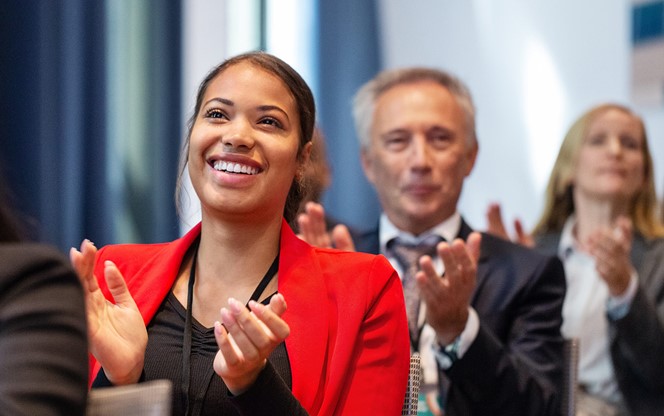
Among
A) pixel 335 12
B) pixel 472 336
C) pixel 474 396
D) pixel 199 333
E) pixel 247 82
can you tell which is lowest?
pixel 474 396

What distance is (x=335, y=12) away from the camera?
495 centimetres

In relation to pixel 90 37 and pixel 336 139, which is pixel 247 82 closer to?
pixel 90 37

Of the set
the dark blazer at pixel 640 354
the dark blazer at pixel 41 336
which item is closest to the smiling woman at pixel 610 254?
the dark blazer at pixel 640 354

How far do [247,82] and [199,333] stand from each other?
0.45 metres

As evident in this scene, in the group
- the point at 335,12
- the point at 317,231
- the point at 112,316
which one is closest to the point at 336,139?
the point at 335,12

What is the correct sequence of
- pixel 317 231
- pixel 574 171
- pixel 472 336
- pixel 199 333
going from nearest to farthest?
pixel 199 333, pixel 472 336, pixel 317 231, pixel 574 171

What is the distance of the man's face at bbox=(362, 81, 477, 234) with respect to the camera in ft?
8.65

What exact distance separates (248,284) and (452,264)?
0.56m

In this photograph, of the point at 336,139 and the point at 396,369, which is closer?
the point at 396,369

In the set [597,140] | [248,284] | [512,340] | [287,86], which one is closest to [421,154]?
[512,340]

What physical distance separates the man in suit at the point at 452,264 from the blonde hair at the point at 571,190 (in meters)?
0.93

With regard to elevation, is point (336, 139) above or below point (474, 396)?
above

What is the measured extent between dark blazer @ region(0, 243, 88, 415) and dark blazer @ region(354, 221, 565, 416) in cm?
140

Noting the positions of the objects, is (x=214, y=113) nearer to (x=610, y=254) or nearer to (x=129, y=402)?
(x=129, y=402)
